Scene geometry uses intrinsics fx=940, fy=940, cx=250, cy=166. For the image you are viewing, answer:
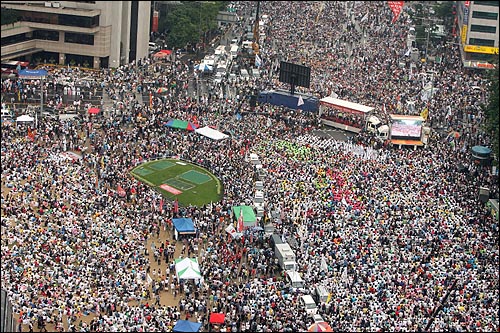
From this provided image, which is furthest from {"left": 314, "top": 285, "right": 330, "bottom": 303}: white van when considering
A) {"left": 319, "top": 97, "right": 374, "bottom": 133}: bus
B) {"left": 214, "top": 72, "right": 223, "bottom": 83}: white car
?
{"left": 214, "top": 72, "right": 223, "bottom": 83}: white car

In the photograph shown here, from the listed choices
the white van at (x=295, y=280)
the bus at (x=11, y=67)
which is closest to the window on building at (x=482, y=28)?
the bus at (x=11, y=67)

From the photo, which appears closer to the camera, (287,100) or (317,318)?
(317,318)

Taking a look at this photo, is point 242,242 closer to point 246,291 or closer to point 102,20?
point 246,291

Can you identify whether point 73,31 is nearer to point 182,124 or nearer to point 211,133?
point 182,124

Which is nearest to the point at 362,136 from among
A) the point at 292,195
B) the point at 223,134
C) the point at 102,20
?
the point at 223,134

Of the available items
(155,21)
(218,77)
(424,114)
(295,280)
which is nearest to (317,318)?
(295,280)
